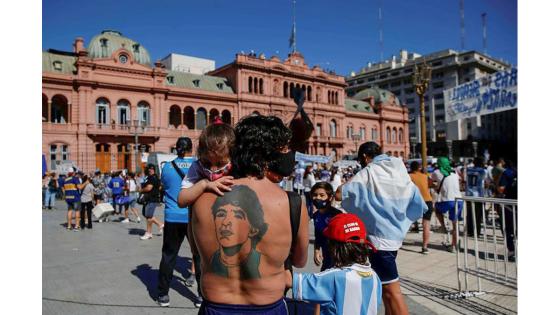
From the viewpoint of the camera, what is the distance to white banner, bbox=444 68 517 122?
19.6 ft

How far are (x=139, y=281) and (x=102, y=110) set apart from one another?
28.8m

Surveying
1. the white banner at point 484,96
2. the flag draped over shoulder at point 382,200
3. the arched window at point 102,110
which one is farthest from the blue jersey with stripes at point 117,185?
the arched window at point 102,110

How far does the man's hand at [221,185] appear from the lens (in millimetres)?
1659

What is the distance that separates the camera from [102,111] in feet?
97.5

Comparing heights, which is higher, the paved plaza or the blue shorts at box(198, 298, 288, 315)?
the blue shorts at box(198, 298, 288, 315)

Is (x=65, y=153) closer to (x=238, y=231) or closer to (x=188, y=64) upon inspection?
(x=188, y=64)

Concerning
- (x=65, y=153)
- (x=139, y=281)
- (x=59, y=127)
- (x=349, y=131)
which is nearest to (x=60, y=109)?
(x=59, y=127)

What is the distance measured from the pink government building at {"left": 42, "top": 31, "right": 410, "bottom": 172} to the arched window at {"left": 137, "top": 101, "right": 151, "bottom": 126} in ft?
0.28

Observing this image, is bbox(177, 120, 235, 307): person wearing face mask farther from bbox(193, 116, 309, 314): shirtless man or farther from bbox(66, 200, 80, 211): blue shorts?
bbox(66, 200, 80, 211): blue shorts

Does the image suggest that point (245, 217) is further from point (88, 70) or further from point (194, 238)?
point (88, 70)

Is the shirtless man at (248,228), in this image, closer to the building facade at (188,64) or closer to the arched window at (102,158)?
the arched window at (102,158)

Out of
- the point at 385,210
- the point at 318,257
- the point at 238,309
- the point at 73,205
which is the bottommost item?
the point at 73,205

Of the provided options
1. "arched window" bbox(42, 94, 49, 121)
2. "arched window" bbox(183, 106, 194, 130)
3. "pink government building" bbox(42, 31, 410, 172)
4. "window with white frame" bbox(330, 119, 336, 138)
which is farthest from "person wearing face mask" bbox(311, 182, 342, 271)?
"window with white frame" bbox(330, 119, 336, 138)

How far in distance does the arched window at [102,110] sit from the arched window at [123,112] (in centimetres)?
88
